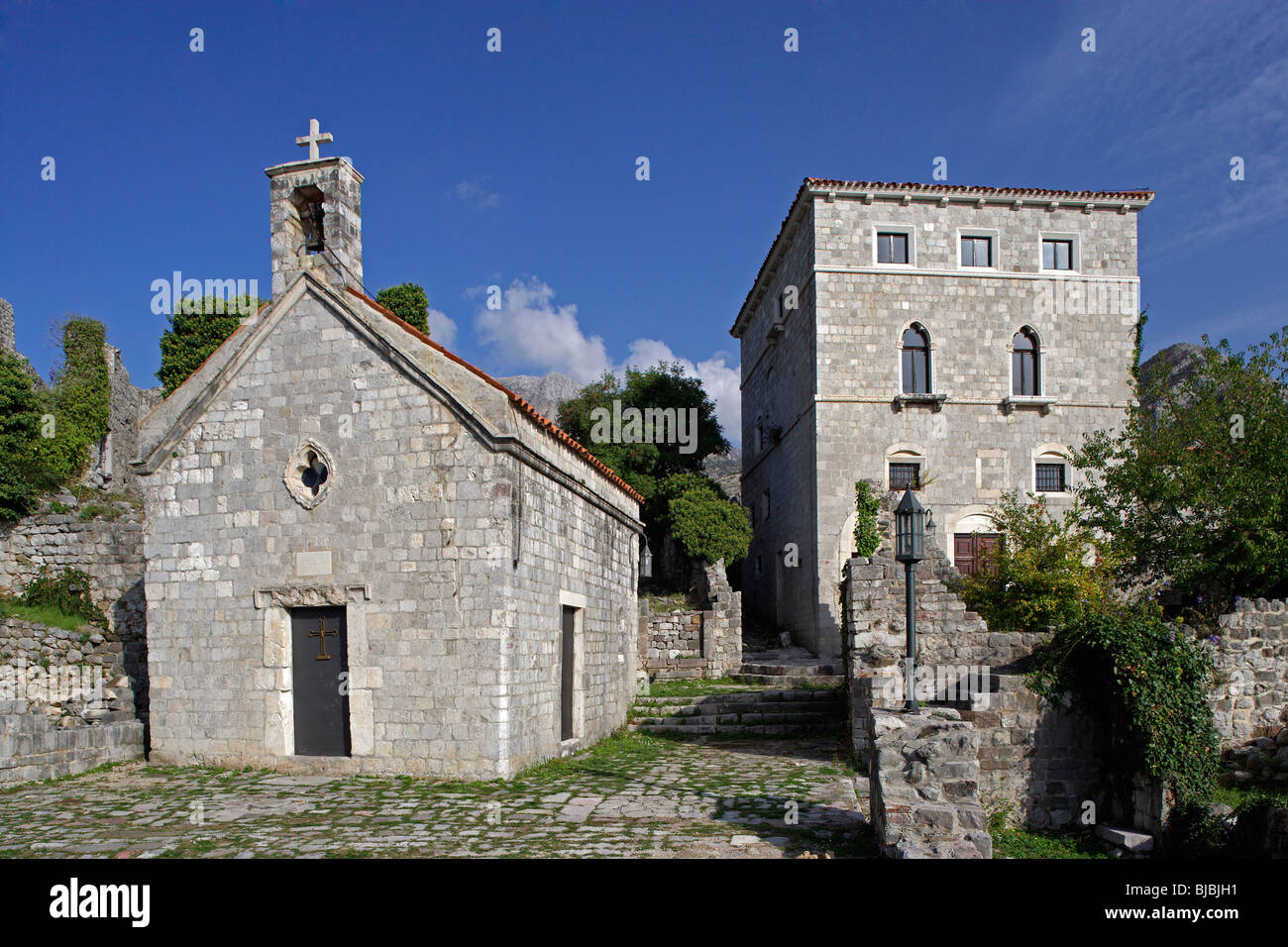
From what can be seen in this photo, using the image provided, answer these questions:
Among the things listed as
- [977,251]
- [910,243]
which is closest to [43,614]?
[910,243]

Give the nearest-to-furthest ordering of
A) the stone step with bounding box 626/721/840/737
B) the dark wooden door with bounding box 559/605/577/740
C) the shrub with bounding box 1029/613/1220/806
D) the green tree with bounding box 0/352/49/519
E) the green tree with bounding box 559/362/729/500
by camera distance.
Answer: the shrub with bounding box 1029/613/1220/806 < the dark wooden door with bounding box 559/605/577/740 < the stone step with bounding box 626/721/840/737 < the green tree with bounding box 0/352/49/519 < the green tree with bounding box 559/362/729/500

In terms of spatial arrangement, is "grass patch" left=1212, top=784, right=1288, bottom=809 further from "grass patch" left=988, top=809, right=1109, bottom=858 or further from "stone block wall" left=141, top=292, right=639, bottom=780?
"stone block wall" left=141, top=292, right=639, bottom=780

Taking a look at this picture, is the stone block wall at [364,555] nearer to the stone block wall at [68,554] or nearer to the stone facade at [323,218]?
the stone facade at [323,218]

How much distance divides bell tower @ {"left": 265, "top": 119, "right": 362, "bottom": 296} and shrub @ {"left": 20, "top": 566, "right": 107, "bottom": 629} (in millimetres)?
9816

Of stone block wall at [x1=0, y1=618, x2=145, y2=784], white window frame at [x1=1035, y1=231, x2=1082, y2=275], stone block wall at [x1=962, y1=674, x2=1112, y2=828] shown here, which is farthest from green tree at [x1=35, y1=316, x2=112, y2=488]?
white window frame at [x1=1035, y1=231, x2=1082, y2=275]

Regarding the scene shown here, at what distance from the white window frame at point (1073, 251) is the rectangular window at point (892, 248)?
12.9 feet

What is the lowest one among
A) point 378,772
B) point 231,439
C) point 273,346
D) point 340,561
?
point 378,772

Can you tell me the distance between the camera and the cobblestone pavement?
7285 millimetres

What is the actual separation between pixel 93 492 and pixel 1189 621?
981 inches

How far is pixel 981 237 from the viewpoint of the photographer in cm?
2431

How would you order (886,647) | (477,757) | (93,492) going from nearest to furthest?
1. (477,757)
2. (886,647)
3. (93,492)

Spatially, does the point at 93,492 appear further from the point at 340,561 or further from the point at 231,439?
the point at 340,561
